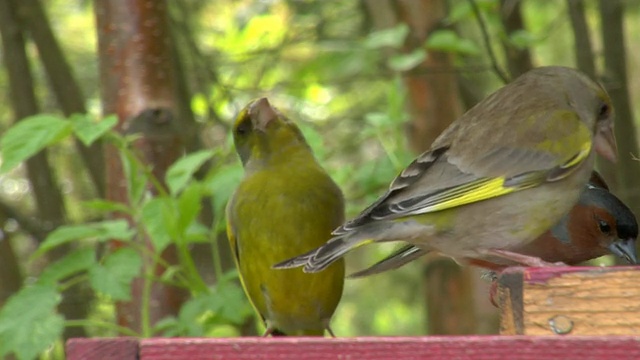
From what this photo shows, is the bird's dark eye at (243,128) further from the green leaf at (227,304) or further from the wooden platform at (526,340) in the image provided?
the wooden platform at (526,340)

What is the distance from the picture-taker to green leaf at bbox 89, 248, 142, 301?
4020mm

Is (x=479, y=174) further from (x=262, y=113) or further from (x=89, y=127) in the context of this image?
(x=89, y=127)

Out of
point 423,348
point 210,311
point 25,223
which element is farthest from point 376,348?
point 25,223

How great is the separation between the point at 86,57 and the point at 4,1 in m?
1.64

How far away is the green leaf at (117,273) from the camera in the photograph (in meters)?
4.02

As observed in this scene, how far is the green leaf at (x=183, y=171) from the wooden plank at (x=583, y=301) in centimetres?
191

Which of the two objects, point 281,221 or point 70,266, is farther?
point 70,266

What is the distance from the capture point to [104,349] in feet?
7.60

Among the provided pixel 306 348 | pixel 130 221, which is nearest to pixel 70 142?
pixel 130 221

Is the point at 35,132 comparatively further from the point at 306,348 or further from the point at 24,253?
the point at 24,253

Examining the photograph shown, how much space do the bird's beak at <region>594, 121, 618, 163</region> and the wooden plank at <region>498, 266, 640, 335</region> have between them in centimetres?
126

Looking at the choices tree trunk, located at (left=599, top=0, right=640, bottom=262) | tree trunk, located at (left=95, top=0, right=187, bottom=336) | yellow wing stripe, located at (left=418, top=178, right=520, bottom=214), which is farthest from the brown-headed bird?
tree trunk, located at (left=599, top=0, right=640, bottom=262)

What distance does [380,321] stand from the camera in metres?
9.43

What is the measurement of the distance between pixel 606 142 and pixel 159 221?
1.65 metres
